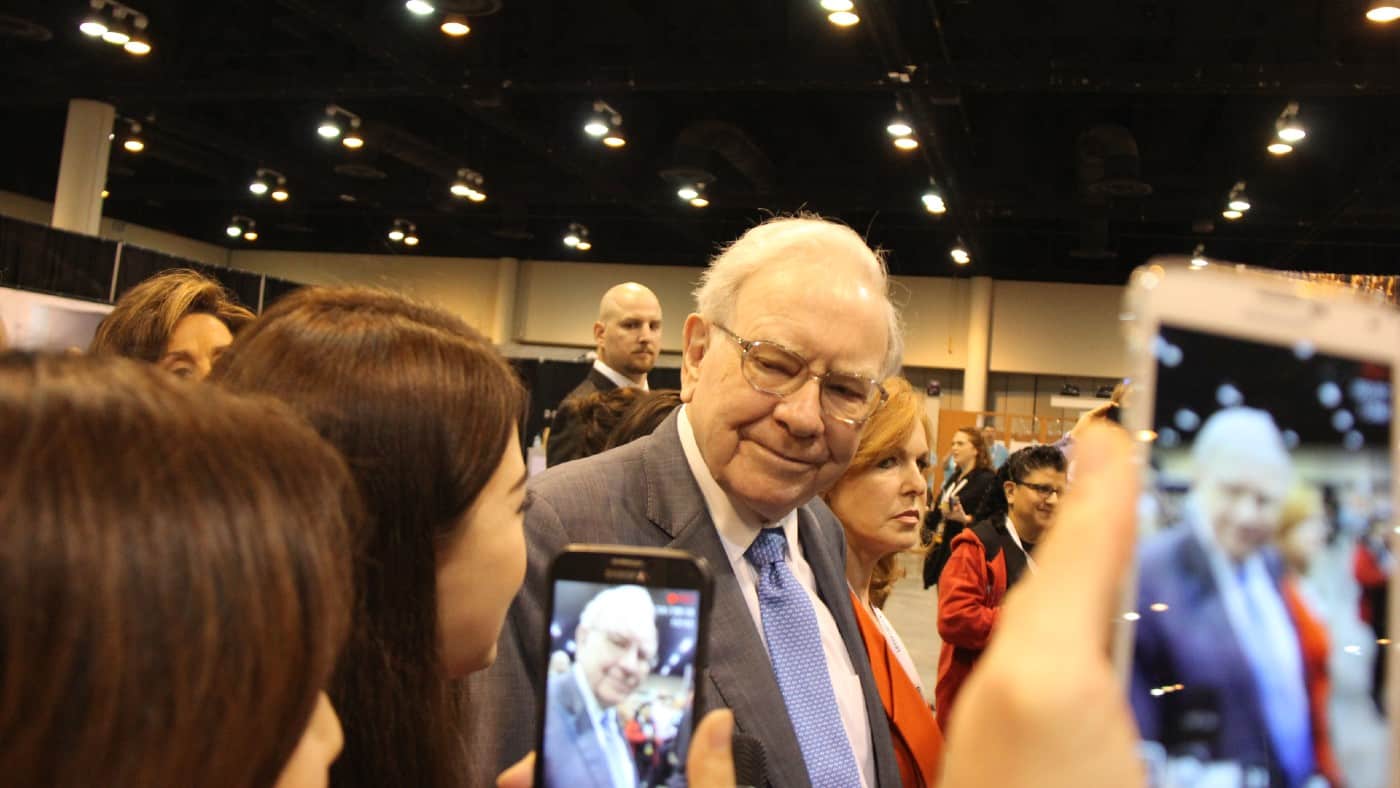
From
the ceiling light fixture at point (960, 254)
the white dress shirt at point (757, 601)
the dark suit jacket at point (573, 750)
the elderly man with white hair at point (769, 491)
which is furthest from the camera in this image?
the ceiling light fixture at point (960, 254)

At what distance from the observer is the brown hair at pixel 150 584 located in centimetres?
53

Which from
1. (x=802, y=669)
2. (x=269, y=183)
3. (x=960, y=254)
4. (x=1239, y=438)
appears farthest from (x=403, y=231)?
(x=1239, y=438)

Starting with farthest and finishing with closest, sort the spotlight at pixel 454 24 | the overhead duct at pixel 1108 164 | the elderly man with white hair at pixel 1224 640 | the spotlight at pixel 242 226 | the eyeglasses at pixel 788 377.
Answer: the spotlight at pixel 242 226
the overhead duct at pixel 1108 164
the spotlight at pixel 454 24
the eyeglasses at pixel 788 377
the elderly man with white hair at pixel 1224 640

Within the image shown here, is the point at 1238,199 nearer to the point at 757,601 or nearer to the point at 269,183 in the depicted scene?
the point at 757,601

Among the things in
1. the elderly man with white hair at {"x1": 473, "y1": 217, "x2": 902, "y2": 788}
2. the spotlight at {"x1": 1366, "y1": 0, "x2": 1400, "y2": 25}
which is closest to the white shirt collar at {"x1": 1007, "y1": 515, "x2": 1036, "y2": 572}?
the elderly man with white hair at {"x1": 473, "y1": 217, "x2": 902, "y2": 788}

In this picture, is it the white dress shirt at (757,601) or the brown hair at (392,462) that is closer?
the brown hair at (392,462)

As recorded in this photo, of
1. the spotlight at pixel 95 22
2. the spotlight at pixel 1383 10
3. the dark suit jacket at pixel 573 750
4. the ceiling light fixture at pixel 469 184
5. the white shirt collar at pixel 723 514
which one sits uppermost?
the spotlight at pixel 1383 10

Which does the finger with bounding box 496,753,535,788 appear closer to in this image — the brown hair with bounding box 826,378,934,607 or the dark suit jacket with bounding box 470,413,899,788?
the dark suit jacket with bounding box 470,413,899,788

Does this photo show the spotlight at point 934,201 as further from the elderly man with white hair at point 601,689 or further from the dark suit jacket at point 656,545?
the elderly man with white hair at point 601,689

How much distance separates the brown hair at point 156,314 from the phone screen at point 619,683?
1.76 meters

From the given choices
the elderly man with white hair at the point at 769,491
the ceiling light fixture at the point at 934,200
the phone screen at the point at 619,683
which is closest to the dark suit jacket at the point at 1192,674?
the phone screen at the point at 619,683

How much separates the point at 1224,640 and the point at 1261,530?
0.20ft

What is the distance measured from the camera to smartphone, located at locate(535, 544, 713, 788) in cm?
86

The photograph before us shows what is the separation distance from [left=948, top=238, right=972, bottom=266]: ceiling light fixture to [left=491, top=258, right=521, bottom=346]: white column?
698 centimetres
